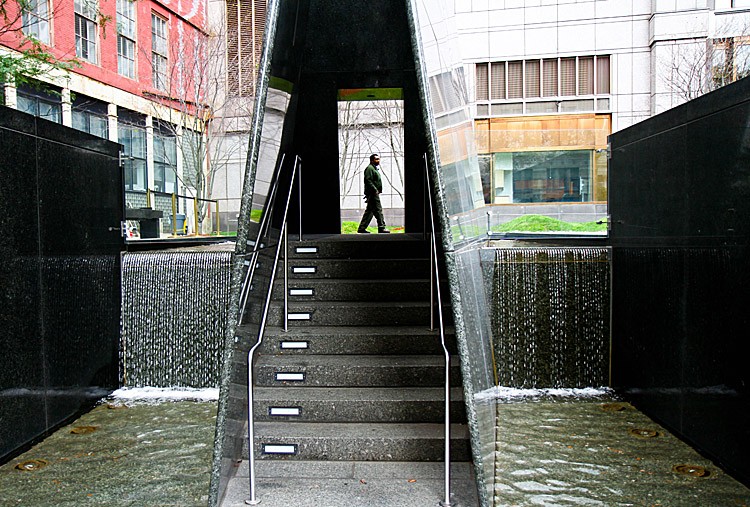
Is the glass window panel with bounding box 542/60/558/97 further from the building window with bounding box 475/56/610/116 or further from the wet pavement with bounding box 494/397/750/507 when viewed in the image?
the wet pavement with bounding box 494/397/750/507

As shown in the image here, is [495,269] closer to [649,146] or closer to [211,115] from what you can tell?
[649,146]

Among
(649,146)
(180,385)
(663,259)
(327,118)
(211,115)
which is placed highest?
(211,115)

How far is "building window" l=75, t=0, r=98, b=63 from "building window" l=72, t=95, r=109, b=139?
1106mm

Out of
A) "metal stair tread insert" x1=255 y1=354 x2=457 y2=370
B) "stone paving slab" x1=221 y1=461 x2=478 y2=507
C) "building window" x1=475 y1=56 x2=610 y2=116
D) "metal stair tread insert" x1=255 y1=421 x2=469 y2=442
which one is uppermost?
"building window" x1=475 y1=56 x2=610 y2=116

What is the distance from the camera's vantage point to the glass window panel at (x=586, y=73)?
23203 millimetres

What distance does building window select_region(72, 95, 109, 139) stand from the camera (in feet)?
58.5

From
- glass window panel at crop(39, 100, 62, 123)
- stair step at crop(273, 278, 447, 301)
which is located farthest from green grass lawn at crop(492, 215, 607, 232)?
glass window panel at crop(39, 100, 62, 123)

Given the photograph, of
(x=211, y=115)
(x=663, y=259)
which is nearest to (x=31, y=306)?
(x=663, y=259)

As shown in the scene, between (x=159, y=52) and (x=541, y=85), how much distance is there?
12510 mm

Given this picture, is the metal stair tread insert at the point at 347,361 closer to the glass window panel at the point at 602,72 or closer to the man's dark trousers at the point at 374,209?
the man's dark trousers at the point at 374,209

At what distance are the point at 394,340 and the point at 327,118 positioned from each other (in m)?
4.71

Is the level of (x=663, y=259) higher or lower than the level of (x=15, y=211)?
lower

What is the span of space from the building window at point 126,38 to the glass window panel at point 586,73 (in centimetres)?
1436

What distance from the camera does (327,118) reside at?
9.83 meters
